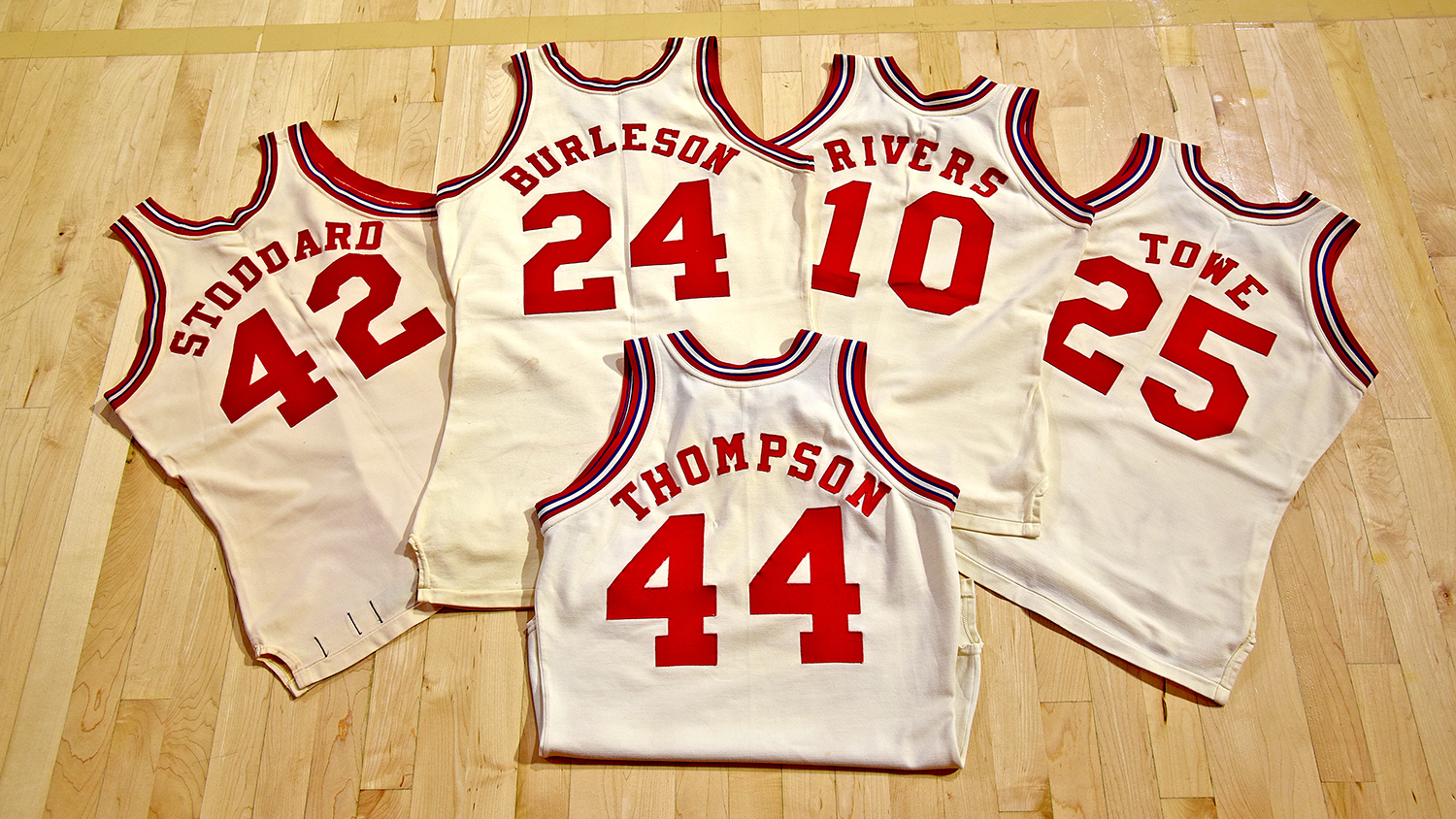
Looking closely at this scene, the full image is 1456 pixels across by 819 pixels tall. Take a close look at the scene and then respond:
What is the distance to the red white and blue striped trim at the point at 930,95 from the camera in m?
2.23

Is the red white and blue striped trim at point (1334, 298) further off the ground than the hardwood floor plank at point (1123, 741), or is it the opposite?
the red white and blue striped trim at point (1334, 298)

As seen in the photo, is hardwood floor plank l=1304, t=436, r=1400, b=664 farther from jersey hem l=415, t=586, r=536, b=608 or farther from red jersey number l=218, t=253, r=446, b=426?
red jersey number l=218, t=253, r=446, b=426

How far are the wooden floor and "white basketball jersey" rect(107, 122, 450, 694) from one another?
9 centimetres

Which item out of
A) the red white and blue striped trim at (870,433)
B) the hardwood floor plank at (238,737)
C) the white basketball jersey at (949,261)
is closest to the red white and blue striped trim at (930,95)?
the white basketball jersey at (949,261)

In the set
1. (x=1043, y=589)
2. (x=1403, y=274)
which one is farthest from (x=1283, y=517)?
(x=1403, y=274)

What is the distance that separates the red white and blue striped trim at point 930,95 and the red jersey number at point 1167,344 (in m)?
0.50

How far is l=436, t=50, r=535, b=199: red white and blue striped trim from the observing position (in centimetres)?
214

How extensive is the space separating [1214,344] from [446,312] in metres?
1.66

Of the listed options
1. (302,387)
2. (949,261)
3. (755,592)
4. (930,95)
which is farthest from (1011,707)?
(302,387)

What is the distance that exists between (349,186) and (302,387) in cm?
52

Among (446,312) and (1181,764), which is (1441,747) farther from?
(446,312)

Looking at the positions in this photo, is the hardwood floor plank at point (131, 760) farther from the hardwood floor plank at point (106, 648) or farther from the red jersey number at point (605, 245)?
the red jersey number at point (605, 245)

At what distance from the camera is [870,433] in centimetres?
180

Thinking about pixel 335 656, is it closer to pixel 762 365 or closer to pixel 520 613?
pixel 520 613
